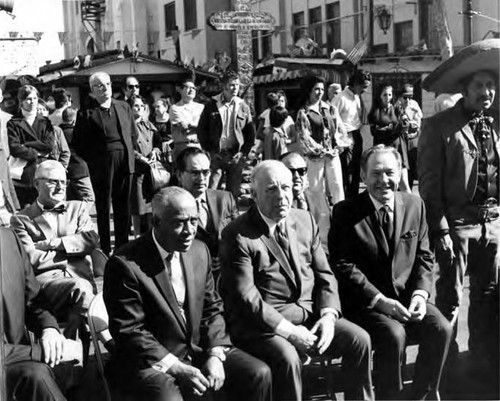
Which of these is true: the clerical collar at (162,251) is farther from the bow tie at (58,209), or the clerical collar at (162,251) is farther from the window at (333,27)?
the window at (333,27)

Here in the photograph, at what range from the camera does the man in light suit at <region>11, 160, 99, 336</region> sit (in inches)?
184

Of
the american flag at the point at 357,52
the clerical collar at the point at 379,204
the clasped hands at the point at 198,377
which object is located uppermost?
the american flag at the point at 357,52

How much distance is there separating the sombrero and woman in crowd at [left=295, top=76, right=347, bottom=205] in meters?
0.77

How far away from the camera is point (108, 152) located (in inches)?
247

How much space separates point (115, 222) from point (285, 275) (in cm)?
188

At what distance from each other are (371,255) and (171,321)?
1154 millimetres

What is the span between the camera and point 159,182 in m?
5.73

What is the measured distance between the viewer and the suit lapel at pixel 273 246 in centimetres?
421

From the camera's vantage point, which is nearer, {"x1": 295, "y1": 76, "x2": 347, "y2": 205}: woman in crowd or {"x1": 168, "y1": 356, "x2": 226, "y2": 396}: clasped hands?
{"x1": 168, "y1": 356, "x2": 226, "y2": 396}: clasped hands

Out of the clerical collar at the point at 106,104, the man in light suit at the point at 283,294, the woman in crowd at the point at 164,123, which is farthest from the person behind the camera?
the woman in crowd at the point at 164,123

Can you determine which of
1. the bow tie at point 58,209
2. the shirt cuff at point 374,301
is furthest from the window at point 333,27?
the bow tie at point 58,209

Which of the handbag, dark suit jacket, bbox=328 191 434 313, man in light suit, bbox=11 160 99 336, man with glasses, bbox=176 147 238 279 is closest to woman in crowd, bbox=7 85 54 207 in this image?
the handbag

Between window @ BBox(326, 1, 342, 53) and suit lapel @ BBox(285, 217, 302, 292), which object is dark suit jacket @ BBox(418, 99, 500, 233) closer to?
window @ BBox(326, 1, 342, 53)

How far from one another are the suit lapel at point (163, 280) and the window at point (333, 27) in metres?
2.18
